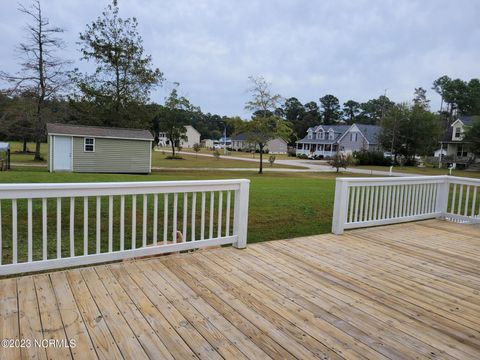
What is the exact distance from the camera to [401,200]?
5922mm

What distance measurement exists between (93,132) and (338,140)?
34735 millimetres

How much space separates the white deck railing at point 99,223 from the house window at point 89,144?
13.6 m

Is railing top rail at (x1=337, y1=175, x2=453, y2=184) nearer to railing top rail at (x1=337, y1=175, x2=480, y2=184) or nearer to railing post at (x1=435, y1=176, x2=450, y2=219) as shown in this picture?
railing top rail at (x1=337, y1=175, x2=480, y2=184)

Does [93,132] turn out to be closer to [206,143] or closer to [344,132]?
[344,132]

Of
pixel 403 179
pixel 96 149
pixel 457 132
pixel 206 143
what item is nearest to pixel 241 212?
pixel 403 179

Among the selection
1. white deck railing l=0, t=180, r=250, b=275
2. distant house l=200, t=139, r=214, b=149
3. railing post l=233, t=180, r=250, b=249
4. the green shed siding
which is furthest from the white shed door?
distant house l=200, t=139, r=214, b=149

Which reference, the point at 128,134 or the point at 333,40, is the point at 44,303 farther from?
the point at 128,134

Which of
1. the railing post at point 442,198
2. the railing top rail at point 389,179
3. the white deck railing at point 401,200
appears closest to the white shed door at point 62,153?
the white deck railing at point 401,200

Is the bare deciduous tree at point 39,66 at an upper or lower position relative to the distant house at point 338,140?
upper

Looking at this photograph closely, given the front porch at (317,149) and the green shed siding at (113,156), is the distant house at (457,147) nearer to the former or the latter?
the front porch at (317,149)

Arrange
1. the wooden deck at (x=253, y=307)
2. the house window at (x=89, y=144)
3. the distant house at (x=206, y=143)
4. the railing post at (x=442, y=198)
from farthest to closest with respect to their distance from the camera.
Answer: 1. the distant house at (x=206, y=143)
2. the house window at (x=89, y=144)
3. the railing post at (x=442, y=198)
4. the wooden deck at (x=253, y=307)

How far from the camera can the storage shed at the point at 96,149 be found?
60.6ft

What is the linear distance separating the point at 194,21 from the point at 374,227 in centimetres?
917

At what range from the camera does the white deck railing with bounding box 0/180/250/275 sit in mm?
2961
